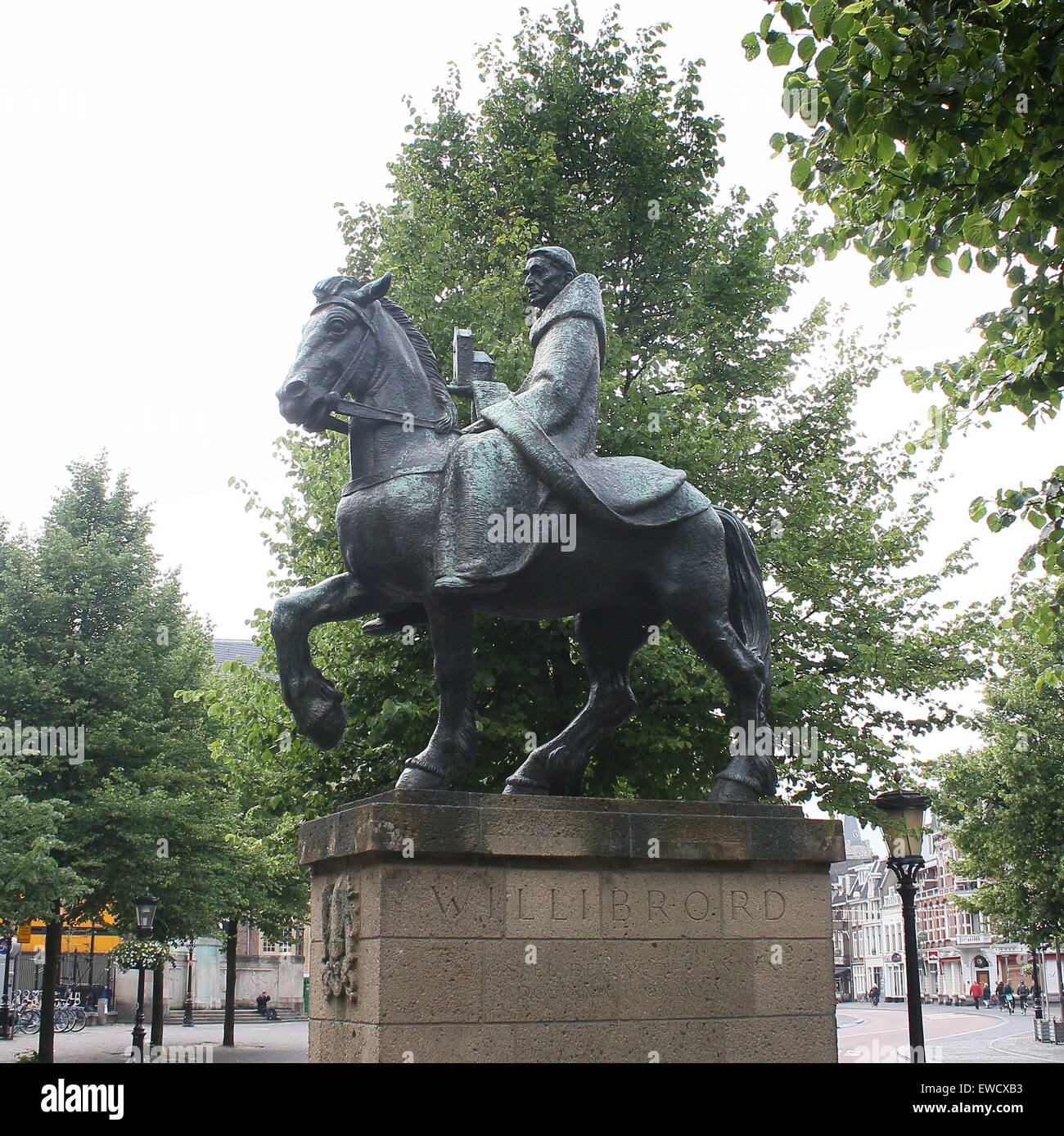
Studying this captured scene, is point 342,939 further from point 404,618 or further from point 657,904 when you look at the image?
point 404,618

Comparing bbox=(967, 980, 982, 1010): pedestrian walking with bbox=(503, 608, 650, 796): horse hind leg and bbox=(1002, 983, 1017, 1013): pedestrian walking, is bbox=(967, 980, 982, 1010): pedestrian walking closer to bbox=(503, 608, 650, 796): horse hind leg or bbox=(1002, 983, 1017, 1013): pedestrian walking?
bbox=(1002, 983, 1017, 1013): pedestrian walking

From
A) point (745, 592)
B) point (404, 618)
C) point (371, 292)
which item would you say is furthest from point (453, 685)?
point (371, 292)

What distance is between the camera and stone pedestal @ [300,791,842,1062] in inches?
225

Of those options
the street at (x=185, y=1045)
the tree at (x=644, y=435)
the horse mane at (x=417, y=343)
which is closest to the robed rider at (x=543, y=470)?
the horse mane at (x=417, y=343)

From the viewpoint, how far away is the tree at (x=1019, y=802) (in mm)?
32281

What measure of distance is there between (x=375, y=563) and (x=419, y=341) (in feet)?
5.09

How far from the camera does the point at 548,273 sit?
7.71 m

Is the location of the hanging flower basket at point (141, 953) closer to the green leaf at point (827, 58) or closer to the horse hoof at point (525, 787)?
the horse hoof at point (525, 787)

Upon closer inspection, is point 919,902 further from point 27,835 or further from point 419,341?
point 419,341

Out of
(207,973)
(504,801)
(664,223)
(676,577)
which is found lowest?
(207,973)

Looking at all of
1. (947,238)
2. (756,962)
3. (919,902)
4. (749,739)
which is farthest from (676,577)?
(919,902)

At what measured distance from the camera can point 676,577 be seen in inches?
274

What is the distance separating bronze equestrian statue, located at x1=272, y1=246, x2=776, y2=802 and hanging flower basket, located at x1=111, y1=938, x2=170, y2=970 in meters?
23.5

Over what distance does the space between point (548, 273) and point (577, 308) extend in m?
0.45
